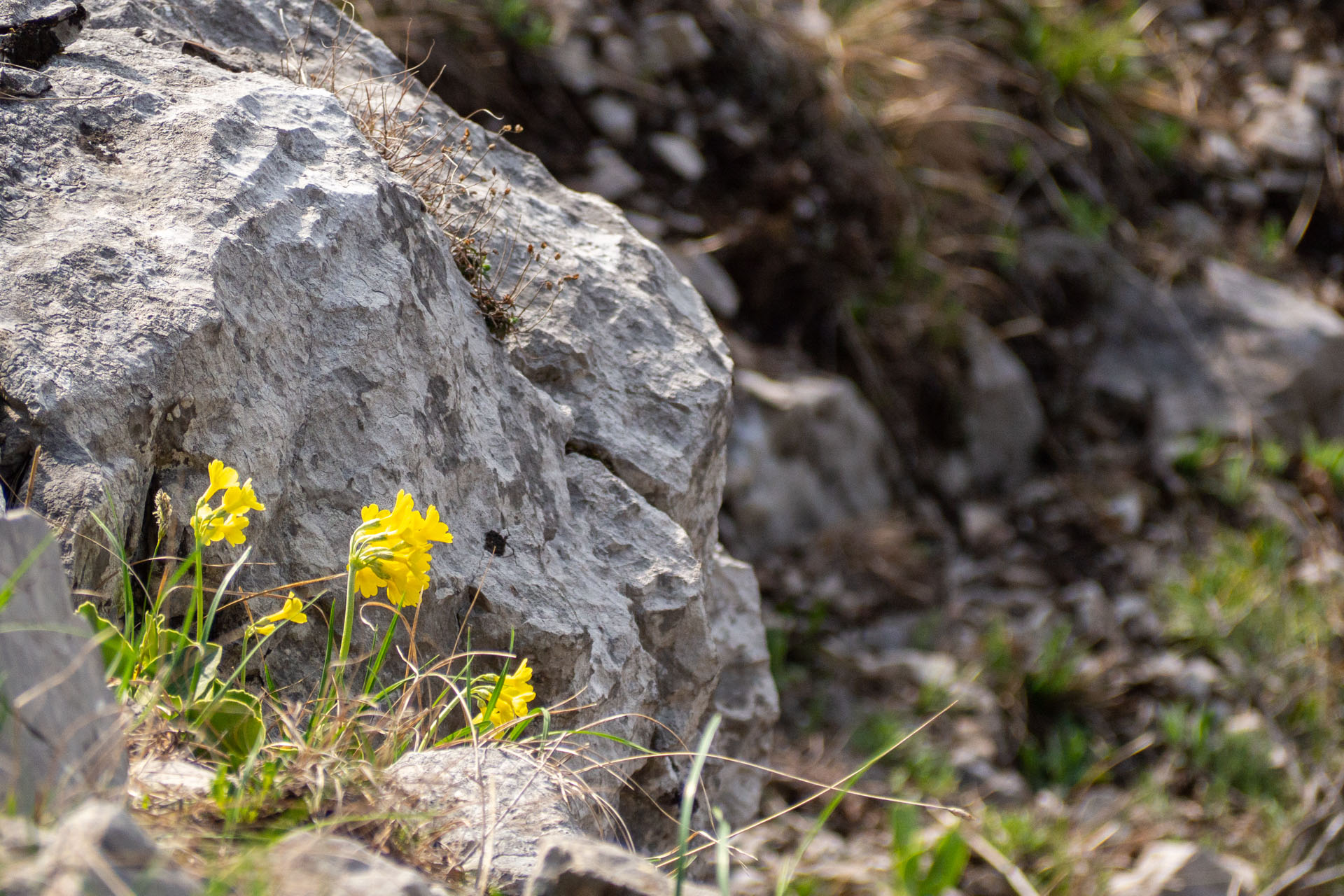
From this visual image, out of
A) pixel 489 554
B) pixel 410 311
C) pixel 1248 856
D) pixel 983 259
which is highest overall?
pixel 410 311

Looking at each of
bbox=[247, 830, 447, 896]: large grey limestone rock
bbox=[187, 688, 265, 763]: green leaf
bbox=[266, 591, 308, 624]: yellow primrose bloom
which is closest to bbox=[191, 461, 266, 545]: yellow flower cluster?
bbox=[266, 591, 308, 624]: yellow primrose bloom

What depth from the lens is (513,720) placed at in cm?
135

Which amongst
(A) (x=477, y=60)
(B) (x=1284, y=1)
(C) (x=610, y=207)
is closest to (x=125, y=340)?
(C) (x=610, y=207)

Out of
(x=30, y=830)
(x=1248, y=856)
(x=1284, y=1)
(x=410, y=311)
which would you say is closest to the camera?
(x=30, y=830)

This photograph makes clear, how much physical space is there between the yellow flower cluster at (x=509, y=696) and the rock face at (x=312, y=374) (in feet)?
0.65

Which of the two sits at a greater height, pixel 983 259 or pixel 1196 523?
pixel 983 259

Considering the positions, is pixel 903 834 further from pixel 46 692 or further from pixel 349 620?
pixel 46 692

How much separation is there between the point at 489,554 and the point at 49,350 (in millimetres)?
697

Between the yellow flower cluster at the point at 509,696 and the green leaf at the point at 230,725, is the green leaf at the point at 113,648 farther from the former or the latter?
the yellow flower cluster at the point at 509,696

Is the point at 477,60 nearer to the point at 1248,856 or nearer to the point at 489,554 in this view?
Answer: the point at 489,554

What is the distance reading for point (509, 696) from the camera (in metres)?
1.43

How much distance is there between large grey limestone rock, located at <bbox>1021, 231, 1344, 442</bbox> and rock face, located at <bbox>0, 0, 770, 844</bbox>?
3.93m

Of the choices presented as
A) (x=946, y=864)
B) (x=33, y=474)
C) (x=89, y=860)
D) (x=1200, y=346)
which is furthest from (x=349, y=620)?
(x=1200, y=346)

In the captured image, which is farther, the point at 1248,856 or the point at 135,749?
the point at 1248,856
